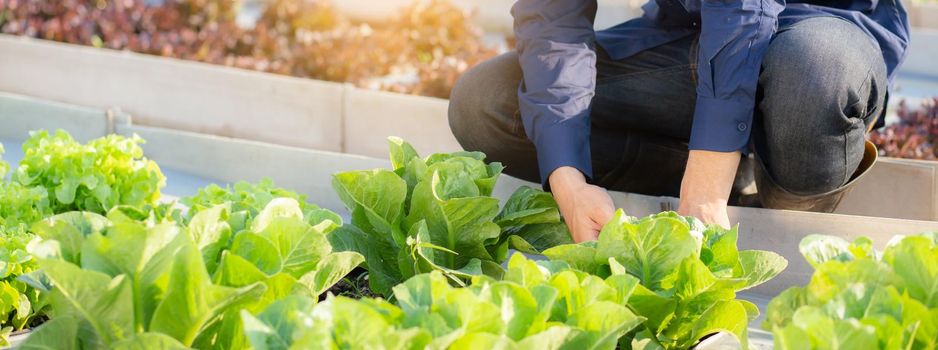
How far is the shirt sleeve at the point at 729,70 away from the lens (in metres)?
1.72

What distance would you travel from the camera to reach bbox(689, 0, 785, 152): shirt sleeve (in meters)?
1.72

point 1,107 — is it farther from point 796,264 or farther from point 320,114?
point 796,264

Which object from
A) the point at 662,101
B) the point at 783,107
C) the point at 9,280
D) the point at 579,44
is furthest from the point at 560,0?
the point at 9,280

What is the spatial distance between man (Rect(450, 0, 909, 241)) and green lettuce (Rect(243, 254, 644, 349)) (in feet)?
1.37

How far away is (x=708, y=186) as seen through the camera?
5.60ft

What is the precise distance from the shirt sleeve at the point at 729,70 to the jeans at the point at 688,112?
8 cm

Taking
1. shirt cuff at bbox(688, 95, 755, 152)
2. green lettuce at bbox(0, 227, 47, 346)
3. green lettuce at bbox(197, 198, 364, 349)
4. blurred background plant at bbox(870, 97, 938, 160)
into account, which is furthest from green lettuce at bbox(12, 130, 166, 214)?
blurred background plant at bbox(870, 97, 938, 160)

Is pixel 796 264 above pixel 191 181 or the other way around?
above

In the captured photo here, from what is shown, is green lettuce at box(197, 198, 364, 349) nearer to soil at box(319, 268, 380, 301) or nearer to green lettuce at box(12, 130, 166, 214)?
soil at box(319, 268, 380, 301)

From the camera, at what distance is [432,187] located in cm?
159

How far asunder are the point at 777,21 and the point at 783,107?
6.4 inches

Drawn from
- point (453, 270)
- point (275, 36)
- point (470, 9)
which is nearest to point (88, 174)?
point (453, 270)

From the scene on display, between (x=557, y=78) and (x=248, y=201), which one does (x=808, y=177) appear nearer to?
(x=557, y=78)

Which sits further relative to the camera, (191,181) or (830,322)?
(191,181)
